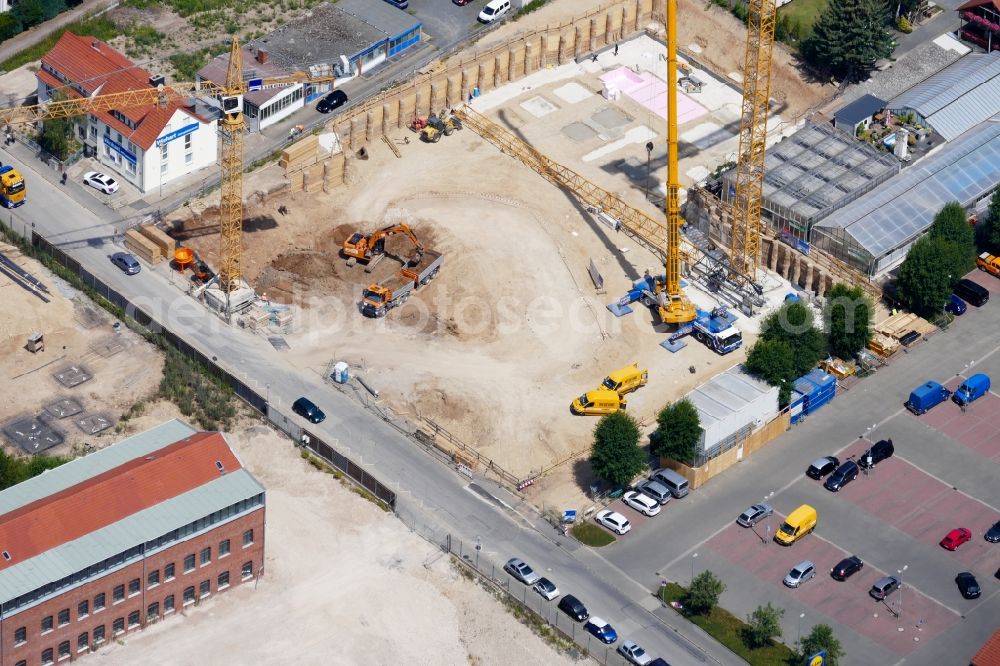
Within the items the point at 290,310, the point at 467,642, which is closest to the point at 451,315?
the point at 290,310

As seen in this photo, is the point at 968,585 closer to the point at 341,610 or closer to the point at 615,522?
the point at 615,522

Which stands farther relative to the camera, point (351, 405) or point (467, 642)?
point (351, 405)

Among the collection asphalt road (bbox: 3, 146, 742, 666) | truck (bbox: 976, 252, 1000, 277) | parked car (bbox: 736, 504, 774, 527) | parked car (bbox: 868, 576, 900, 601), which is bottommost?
asphalt road (bbox: 3, 146, 742, 666)

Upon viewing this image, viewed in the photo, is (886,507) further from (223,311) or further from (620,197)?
(223,311)

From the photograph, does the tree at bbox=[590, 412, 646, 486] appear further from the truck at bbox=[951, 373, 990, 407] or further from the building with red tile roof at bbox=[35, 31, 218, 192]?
the building with red tile roof at bbox=[35, 31, 218, 192]

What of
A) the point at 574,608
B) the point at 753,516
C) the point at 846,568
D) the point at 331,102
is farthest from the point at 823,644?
the point at 331,102

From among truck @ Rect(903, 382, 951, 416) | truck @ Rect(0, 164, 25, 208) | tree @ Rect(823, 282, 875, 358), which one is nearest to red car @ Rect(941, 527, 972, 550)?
truck @ Rect(903, 382, 951, 416)
